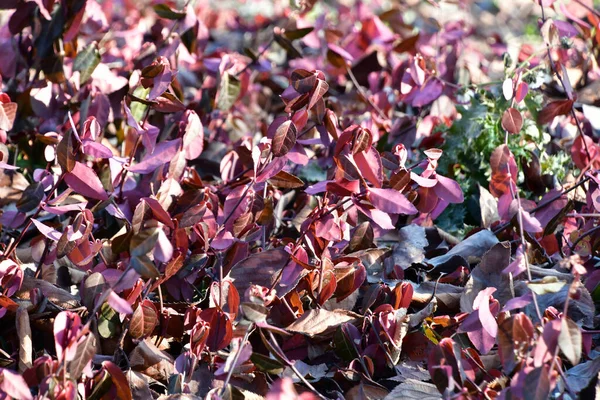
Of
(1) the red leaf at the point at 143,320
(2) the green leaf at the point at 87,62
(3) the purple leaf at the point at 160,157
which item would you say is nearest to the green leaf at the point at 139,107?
(2) the green leaf at the point at 87,62

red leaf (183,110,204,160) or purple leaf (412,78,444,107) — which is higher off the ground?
red leaf (183,110,204,160)

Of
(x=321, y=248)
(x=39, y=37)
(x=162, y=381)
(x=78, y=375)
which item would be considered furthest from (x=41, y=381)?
(x=39, y=37)

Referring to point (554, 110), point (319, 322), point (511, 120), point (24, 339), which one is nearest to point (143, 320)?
point (24, 339)

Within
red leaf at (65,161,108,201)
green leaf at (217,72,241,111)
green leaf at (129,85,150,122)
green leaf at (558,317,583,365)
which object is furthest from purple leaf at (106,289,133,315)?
green leaf at (217,72,241,111)

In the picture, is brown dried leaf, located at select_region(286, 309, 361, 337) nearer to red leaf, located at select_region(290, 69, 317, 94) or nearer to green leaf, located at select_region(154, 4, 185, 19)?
red leaf, located at select_region(290, 69, 317, 94)

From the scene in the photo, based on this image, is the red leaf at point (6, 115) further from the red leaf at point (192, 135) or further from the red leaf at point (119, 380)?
the red leaf at point (119, 380)
